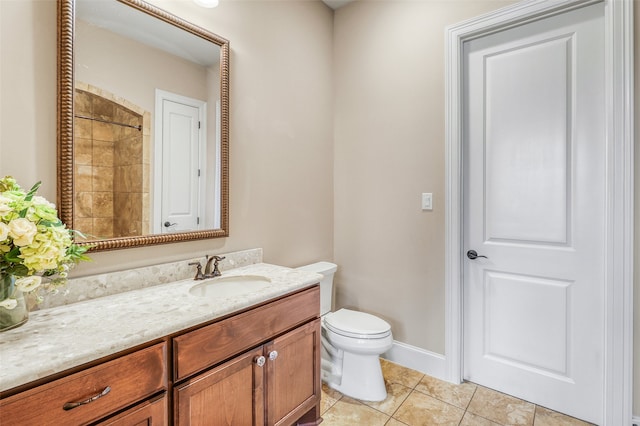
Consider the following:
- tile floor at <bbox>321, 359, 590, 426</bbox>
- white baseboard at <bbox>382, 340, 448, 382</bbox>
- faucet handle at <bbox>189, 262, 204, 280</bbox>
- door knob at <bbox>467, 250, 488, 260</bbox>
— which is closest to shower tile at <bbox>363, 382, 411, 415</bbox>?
tile floor at <bbox>321, 359, 590, 426</bbox>

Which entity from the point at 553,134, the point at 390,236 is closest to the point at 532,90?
the point at 553,134

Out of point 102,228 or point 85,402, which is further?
point 102,228

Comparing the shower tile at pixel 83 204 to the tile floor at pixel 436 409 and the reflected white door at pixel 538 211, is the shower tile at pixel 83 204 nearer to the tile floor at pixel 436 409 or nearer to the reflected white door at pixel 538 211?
the tile floor at pixel 436 409

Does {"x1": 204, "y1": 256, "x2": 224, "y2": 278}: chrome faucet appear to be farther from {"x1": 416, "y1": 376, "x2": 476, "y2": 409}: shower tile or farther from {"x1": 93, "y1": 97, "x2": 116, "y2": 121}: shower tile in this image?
{"x1": 416, "y1": 376, "x2": 476, "y2": 409}: shower tile

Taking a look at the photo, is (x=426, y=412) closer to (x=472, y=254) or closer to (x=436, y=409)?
(x=436, y=409)

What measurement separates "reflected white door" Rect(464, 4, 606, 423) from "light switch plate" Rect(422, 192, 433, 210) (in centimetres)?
21

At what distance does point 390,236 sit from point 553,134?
1131 mm

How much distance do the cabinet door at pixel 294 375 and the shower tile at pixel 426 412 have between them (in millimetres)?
513

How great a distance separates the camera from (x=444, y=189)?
82.0 inches

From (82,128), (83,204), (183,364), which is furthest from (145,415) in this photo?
(82,128)

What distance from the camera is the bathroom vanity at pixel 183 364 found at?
2.69ft

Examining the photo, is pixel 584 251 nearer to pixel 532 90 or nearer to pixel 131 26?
pixel 532 90

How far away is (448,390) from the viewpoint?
2.01 m

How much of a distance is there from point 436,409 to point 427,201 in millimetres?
1232
